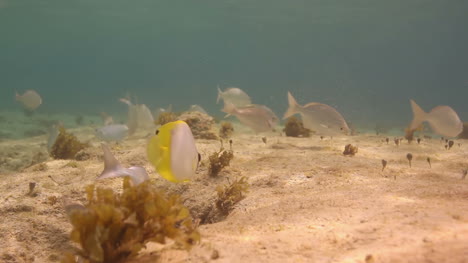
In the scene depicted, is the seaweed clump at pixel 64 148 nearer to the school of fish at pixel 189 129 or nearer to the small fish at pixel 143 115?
the school of fish at pixel 189 129

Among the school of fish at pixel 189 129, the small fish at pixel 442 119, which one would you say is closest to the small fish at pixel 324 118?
the school of fish at pixel 189 129

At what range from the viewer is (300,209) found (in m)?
2.98

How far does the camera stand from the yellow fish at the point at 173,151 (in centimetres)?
225

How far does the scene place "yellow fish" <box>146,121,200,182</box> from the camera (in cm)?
225

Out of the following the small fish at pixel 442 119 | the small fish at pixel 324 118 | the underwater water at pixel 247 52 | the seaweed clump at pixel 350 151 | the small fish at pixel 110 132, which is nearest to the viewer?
the small fish at pixel 442 119

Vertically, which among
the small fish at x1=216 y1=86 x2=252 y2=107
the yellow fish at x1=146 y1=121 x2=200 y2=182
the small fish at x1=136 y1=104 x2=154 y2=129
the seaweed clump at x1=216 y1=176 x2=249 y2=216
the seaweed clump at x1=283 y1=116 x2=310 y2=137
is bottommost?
the seaweed clump at x1=216 y1=176 x2=249 y2=216

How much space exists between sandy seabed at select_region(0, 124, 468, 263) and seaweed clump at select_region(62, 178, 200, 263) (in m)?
0.21

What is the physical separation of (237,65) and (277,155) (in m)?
170

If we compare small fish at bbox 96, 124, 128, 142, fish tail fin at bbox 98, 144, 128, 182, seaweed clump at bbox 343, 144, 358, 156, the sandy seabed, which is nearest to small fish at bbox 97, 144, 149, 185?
fish tail fin at bbox 98, 144, 128, 182

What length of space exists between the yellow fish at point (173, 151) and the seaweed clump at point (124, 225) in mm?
199

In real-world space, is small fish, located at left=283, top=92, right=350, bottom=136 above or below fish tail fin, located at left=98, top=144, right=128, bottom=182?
above

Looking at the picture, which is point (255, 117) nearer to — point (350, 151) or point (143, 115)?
point (350, 151)

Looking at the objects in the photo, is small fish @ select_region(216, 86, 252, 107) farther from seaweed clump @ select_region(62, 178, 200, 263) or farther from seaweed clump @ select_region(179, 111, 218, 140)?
seaweed clump @ select_region(62, 178, 200, 263)

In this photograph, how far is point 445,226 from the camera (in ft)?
6.90
